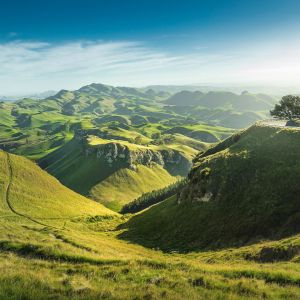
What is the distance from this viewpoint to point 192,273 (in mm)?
21438

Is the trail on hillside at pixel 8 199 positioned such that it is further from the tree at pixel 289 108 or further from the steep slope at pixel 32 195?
the tree at pixel 289 108

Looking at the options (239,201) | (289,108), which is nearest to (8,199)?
(239,201)

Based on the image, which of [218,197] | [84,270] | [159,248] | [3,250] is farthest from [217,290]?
[218,197]

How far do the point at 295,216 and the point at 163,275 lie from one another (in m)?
39.1

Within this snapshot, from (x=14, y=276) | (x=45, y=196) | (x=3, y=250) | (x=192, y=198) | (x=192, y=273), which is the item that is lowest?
(x=45, y=196)

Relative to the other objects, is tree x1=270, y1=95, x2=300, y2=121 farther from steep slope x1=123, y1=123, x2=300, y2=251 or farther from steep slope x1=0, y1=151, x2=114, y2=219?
steep slope x1=0, y1=151, x2=114, y2=219

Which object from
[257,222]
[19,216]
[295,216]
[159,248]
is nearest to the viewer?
[295,216]

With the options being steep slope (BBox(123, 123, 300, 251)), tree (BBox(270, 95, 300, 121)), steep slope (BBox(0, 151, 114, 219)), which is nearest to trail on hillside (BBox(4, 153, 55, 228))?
steep slope (BBox(0, 151, 114, 219))

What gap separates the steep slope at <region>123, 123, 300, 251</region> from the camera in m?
57.3

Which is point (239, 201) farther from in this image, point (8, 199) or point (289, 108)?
point (8, 199)

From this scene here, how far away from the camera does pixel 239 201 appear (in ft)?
220

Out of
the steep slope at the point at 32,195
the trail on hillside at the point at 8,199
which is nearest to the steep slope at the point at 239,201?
the trail on hillside at the point at 8,199

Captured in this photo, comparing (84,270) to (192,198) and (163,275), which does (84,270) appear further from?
(192,198)

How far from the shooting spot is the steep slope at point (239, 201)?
57312 mm
